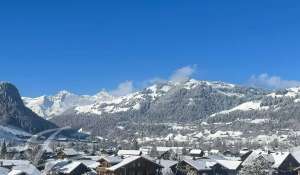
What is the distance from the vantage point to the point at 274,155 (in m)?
164

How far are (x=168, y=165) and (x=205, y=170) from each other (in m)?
9.78

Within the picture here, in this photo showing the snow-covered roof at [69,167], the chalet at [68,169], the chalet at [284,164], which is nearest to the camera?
the snow-covered roof at [69,167]

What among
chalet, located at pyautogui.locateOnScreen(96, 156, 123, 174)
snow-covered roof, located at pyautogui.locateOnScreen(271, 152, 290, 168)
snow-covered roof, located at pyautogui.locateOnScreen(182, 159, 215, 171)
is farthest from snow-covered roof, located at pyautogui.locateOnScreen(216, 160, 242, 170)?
chalet, located at pyautogui.locateOnScreen(96, 156, 123, 174)

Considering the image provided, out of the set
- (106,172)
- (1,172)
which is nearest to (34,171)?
(1,172)

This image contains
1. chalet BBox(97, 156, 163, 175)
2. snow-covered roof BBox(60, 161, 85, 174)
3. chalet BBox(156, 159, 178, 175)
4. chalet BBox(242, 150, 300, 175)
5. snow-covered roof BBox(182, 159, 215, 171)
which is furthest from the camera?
chalet BBox(242, 150, 300, 175)

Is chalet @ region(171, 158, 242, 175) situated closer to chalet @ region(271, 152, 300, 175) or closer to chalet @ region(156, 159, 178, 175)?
chalet @ region(156, 159, 178, 175)

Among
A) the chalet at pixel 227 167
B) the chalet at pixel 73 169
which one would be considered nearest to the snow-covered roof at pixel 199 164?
the chalet at pixel 227 167

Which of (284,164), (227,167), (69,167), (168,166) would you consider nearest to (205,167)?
(168,166)

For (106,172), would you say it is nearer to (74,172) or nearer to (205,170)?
(74,172)

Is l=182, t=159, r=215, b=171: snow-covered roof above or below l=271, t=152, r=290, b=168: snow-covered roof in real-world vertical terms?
below

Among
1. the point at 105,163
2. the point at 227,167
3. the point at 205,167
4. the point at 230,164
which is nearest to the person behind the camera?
the point at 105,163

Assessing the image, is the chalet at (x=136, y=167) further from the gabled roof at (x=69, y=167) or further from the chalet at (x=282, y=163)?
the chalet at (x=282, y=163)

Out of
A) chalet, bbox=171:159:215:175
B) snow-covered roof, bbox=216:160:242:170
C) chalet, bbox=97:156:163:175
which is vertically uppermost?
snow-covered roof, bbox=216:160:242:170

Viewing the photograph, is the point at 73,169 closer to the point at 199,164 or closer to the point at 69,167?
the point at 69,167
